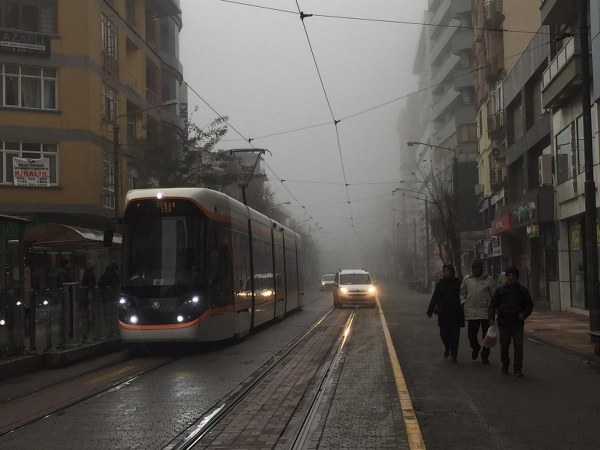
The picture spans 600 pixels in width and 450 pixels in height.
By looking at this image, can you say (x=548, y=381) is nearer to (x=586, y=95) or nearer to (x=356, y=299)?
(x=586, y=95)

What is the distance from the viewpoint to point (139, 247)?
15.6 metres

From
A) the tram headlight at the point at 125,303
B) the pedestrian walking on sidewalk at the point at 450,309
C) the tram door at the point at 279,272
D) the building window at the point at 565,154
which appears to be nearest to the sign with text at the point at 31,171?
the tram door at the point at 279,272

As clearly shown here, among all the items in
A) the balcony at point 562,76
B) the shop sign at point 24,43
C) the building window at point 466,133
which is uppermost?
the building window at point 466,133

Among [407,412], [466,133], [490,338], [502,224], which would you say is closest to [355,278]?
[502,224]

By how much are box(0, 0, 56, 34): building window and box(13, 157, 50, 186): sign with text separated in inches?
222

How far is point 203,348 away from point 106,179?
792 inches

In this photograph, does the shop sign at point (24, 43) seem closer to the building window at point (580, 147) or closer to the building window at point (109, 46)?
the building window at point (109, 46)

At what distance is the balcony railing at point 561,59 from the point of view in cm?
2459

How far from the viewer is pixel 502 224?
39.0 metres

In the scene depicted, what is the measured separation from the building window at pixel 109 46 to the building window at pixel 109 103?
83cm

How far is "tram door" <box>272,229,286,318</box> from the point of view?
24.1 meters

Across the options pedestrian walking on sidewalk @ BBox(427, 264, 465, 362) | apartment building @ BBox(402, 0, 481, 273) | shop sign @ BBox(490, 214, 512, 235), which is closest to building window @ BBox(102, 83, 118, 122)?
shop sign @ BBox(490, 214, 512, 235)

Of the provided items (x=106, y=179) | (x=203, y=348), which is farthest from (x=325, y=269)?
(x=203, y=348)

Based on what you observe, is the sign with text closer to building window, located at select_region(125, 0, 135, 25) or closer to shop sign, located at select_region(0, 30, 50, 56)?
shop sign, located at select_region(0, 30, 50, 56)
